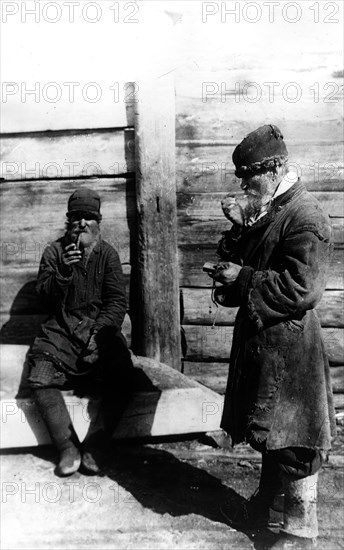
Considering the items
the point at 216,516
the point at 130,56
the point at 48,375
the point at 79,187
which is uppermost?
the point at 130,56

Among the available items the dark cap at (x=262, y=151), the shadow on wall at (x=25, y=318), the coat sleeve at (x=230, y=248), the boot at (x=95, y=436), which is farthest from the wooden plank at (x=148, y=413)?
the dark cap at (x=262, y=151)

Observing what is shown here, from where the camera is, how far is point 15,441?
382cm

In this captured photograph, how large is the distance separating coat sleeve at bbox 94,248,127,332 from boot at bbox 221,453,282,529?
1515 millimetres

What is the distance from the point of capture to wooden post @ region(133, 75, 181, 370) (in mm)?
4289

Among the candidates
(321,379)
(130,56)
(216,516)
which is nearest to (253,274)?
(321,379)

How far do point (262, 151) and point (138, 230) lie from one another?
197 centimetres

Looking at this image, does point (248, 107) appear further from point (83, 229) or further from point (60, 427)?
point (60, 427)

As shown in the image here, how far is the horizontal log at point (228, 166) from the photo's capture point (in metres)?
4.27

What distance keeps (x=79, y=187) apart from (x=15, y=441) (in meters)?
2.11

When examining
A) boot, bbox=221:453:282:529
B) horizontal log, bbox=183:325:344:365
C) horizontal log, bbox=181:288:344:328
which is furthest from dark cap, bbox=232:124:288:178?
horizontal log, bbox=183:325:344:365

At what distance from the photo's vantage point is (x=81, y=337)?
3.87 m

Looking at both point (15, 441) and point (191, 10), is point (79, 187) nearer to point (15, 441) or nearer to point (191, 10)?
point (191, 10)

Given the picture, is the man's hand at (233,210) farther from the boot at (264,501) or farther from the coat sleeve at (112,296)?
the coat sleeve at (112,296)

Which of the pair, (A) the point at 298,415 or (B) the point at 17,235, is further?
(B) the point at 17,235
